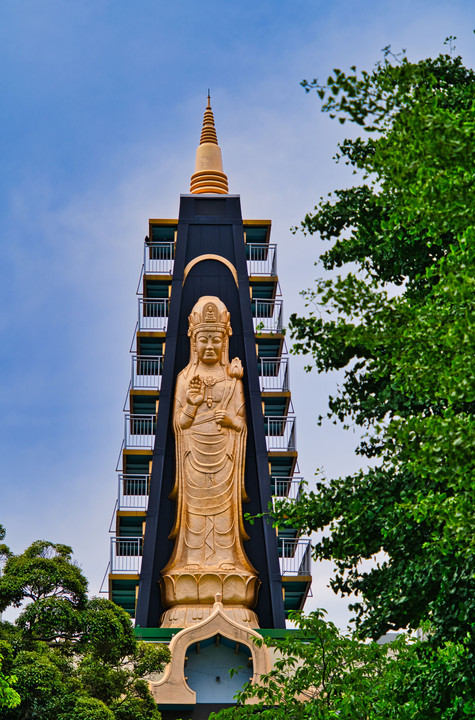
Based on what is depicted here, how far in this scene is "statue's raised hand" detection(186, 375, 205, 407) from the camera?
83.2ft

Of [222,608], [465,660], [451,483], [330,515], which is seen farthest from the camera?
[222,608]

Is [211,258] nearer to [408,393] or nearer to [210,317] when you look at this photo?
[210,317]

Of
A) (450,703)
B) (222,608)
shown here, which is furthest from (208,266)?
(450,703)

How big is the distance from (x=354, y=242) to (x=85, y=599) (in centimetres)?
589

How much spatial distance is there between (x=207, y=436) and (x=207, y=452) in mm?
355

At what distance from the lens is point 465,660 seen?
11.4 m

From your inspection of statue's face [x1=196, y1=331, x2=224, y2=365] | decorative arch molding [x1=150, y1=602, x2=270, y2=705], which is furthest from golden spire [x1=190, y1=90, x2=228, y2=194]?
decorative arch molding [x1=150, y1=602, x2=270, y2=705]

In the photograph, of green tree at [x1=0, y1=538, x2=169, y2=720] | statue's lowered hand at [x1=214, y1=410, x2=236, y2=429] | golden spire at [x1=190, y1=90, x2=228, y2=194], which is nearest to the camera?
green tree at [x1=0, y1=538, x2=169, y2=720]

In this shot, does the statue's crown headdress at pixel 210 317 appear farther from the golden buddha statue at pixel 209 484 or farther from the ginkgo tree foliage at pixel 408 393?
the ginkgo tree foliage at pixel 408 393

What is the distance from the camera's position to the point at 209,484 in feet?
81.1

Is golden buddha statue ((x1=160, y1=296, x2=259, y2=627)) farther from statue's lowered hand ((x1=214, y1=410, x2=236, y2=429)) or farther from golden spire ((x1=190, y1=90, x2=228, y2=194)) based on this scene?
golden spire ((x1=190, y1=90, x2=228, y2=194))

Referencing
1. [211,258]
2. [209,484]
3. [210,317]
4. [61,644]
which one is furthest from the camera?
[211,258]

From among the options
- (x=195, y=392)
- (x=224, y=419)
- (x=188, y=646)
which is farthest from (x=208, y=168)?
(x=188, y=646)

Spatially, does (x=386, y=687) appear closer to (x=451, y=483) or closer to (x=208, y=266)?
(x=451, y=483)
